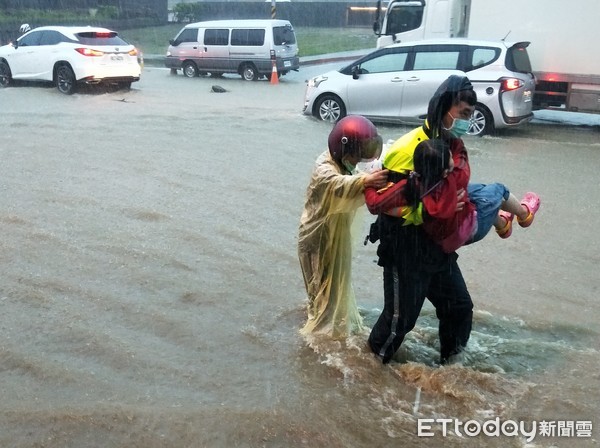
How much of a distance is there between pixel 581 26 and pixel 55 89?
1229 cm

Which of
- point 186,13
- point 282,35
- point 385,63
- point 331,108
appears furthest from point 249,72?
point 186,13

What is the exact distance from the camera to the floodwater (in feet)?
Result: 12.2

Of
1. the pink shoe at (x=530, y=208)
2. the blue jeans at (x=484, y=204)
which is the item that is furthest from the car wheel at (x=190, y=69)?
the blue jeans at (x=484, y=204)

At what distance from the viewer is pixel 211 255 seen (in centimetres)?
631

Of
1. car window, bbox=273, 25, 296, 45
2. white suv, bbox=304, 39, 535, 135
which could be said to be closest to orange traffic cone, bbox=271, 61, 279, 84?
car window, bbox=273, 25, 296, 45

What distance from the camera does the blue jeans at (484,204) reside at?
3660mm

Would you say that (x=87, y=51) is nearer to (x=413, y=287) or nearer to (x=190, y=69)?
(x=190, y=69)

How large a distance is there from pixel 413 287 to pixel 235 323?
166cm

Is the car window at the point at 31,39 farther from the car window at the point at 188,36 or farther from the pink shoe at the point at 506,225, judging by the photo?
the pink shoe at the point at 506,225

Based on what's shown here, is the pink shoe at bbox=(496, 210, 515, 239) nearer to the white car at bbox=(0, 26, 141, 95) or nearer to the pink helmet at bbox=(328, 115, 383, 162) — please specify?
the pink helmet at bbox=(328, 115, 383, 162)

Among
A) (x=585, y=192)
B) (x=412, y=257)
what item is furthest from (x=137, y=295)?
(x=585, y=192)

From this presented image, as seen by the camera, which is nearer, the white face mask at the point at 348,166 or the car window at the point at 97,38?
the white face mask at the point at 348,166

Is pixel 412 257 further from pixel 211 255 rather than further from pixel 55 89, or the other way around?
pixel 55 89

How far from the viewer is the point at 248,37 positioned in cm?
2325
